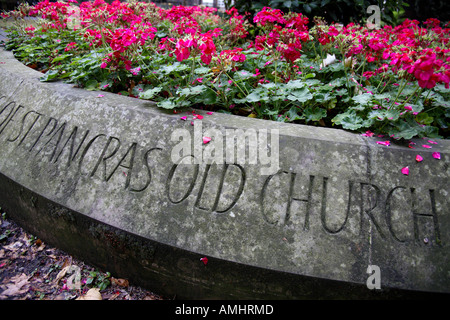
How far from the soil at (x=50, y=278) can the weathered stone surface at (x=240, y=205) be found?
0.10 metres

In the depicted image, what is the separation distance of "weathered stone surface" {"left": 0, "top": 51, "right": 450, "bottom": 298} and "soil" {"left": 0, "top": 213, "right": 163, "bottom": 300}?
0.10 m

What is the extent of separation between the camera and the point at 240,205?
1521mm

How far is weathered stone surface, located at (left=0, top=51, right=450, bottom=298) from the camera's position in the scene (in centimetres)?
139

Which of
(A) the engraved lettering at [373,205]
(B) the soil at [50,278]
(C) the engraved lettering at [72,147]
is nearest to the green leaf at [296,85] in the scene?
(A) the engraved lettering at [373,205]

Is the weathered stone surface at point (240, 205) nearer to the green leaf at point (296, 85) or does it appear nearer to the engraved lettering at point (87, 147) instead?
the engraved lettering at point (87, 147)

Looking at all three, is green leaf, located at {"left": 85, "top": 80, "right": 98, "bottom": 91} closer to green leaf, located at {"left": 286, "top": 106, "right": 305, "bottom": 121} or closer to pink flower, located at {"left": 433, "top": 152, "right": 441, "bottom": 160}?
green leaf, located at {"left": 286, "top": 106, "right": 305, "bottom": 121}

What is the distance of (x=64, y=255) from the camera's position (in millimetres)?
1925

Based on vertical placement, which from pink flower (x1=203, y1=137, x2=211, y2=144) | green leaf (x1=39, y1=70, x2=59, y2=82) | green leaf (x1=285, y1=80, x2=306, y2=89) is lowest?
pink flower (x1=203, y1=137, x2=211, y2=144)

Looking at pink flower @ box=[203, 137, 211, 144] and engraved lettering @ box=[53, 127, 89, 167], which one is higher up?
pink flower @ box=[203, 137, 211, 144]

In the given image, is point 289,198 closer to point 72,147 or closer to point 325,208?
point 325,208

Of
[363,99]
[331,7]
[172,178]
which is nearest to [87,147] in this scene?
[172,178]

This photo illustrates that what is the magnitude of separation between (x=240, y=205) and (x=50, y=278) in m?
1.23

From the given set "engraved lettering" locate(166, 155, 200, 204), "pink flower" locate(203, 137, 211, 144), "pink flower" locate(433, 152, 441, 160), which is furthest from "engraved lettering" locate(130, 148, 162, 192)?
"pink flower" locate(433, 152, 441, 160)
